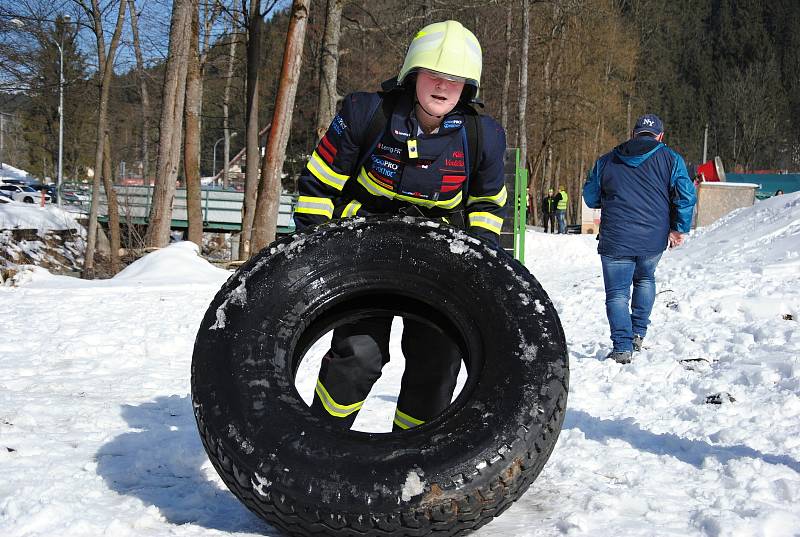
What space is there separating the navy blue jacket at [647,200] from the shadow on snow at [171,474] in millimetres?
3448

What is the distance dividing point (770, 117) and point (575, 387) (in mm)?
67602

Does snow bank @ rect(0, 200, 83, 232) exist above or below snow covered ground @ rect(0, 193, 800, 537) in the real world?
below

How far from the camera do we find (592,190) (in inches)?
249

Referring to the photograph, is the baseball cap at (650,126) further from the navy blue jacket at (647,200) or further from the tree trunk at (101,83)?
the tree trunk at (101,83)

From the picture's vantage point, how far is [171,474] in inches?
128

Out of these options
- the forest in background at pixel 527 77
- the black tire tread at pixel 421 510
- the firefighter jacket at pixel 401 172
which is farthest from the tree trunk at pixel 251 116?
the black tire tread at pixel 421 510

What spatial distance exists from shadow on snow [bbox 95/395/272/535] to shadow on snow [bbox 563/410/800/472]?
75.5 inches

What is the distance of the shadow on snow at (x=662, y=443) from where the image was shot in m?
3.54

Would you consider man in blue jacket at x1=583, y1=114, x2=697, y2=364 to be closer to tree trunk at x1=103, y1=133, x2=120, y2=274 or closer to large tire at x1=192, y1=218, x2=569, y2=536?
large tire at x1=192, y1=218, x2=569, y2=536

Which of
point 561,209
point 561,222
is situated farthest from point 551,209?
point 561,222

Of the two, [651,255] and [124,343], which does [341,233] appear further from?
[124,343]

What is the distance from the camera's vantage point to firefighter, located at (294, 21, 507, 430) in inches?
118

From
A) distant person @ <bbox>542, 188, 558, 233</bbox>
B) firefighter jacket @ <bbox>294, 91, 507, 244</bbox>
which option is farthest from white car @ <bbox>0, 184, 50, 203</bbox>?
firefighter jacket @ <bbox>294, 91, 507, 244</bbox>

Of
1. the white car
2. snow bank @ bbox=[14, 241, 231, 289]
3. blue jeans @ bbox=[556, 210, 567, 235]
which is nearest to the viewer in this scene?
snow bank @ bbox=[14, 241, 231, 289]
